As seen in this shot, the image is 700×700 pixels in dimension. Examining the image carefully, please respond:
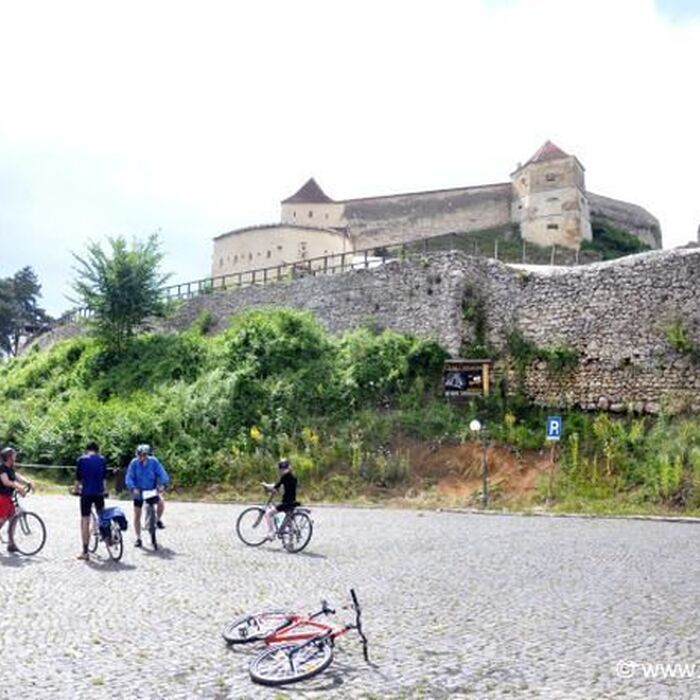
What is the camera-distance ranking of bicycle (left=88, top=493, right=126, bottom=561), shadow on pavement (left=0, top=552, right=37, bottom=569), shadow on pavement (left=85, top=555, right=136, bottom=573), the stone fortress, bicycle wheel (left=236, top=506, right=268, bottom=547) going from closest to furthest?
shadow on pavement (left=85, top=555, right=136, bottom=573), shadow on pavement (left=0, top=552, right=37, bottom=569), bicycle (left=88, top=493, right=126, bottom=561), bicycle wheel (left=236, top=506, right=268, bottom=547), the stone fortress

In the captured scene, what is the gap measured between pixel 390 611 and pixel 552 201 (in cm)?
5201

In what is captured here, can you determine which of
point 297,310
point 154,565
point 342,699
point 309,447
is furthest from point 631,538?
point 297,310

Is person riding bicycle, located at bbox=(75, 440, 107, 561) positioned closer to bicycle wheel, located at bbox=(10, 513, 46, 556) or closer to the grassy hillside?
bicycle wheel, located at bbox=(10, 513, 46, 556)

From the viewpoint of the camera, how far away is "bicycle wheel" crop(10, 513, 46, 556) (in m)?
11.1

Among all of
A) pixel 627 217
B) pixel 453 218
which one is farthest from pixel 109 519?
pixel 627 217

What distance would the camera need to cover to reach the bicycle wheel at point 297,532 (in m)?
11.6

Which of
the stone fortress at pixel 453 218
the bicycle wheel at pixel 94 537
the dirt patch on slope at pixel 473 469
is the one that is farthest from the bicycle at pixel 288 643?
the stone fortress at pixel 453 218

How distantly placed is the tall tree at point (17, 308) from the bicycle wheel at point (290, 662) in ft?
174

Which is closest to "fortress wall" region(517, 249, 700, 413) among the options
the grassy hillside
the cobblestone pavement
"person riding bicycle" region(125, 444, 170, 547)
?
the grassy hillside

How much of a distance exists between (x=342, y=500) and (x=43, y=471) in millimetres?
10266

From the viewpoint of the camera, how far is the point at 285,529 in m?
11.7

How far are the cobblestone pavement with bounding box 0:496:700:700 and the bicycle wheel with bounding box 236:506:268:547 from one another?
0.29 m

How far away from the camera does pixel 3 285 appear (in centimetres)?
6188

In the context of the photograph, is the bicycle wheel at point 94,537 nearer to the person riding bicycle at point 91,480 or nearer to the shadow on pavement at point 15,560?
the person riding bicycle at point 91,480
